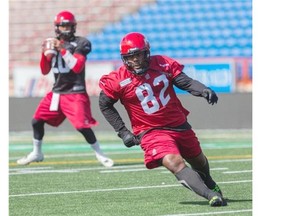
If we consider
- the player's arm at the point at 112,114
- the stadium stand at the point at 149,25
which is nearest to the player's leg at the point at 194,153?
the player's arm at the point at 112,114

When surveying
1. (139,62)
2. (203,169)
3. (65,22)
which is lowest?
(203,169)

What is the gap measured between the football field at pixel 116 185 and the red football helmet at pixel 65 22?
173 cm

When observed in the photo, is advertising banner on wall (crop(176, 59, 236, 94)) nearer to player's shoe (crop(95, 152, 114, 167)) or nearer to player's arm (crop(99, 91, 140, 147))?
player's shoe (crop(95, 152, 114, 167))

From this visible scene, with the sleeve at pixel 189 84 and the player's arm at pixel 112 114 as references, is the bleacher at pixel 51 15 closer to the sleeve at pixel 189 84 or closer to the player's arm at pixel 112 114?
the player's arm at pixel 112 114

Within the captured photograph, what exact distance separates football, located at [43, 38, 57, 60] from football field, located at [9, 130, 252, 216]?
4.85 feet

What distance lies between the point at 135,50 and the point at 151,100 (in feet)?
1.65

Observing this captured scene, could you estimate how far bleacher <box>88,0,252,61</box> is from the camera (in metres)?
22.3

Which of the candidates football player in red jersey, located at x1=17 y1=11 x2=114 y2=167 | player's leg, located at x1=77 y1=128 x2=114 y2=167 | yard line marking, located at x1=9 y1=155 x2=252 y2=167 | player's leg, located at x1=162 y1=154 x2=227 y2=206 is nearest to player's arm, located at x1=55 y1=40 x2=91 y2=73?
football player in red jersey, located at x1=17 y1=11 x2=114 y2=167

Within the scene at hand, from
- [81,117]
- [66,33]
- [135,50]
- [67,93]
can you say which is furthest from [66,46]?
[135,50]

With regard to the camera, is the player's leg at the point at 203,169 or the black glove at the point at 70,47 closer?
the player's leg at the point at 203,169

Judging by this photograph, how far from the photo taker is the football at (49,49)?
11711 millimetres

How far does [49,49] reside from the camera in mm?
11820

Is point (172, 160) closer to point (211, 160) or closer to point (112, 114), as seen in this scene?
point (112, 114)
